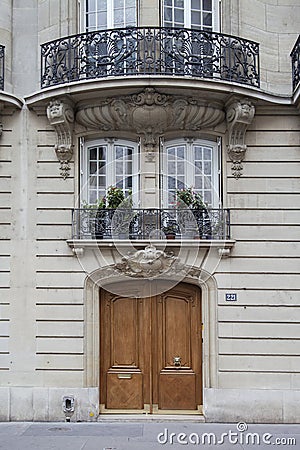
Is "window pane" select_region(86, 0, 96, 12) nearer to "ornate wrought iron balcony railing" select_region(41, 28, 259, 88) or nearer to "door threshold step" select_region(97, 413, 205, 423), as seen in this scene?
"ornate wrought iron balcony railing" select_region(41, 28, 259, 88)

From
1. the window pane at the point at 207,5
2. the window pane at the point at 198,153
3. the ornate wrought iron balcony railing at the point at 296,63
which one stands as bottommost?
the window pane at the point at 198,153

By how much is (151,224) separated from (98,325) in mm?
1940

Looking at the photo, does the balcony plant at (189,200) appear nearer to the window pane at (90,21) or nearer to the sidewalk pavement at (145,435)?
the window pane at (90,21)

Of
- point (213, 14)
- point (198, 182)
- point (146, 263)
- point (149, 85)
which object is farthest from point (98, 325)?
point (213, 14)

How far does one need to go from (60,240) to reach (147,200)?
1.62 meters

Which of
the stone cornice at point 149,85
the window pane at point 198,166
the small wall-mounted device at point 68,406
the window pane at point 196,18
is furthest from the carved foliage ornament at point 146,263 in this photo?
→ the window pane at point 196,18

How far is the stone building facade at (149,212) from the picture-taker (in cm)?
1004

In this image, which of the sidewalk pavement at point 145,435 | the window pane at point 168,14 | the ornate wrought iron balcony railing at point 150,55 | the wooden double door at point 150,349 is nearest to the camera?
the sidewalk pavement at point 145,435

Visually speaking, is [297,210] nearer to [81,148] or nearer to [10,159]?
[81,148]

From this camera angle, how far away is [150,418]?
10.2 m

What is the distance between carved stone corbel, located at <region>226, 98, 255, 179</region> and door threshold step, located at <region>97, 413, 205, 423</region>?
4.10 metres

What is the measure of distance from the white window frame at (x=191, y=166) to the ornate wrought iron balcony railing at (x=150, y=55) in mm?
1202

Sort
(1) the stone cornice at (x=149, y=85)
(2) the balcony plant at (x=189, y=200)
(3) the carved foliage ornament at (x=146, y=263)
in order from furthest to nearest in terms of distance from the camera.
→ (2) the balcony plant at (x=189, y=200) < (3) the carved foliage ornament at (x=146, y=263) < (1) the stone cornice at (x=149, y=85)

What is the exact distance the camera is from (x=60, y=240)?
10305 mm
